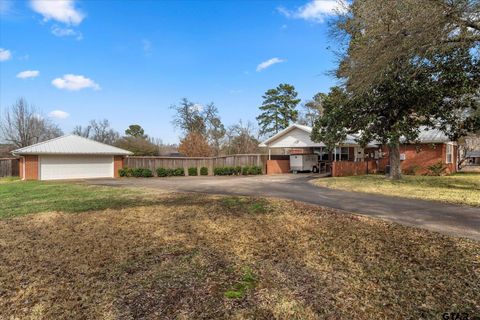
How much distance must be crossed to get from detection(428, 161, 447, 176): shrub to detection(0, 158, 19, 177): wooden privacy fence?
3199 centimetres

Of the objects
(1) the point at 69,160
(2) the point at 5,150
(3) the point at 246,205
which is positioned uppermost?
(2) the point at 5,150

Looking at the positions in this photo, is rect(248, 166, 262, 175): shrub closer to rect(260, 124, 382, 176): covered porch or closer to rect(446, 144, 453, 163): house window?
rect(260, 124, 382, 176): covered porch

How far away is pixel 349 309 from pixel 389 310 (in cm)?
37

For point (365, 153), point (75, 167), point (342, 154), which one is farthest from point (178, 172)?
point (365, 153)

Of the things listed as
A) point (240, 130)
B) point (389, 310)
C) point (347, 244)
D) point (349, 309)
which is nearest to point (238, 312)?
point (349, 309)

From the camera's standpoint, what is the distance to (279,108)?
43375mm

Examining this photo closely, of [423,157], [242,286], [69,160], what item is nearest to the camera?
[242,286]

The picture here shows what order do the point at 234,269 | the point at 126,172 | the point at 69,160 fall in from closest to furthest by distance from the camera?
the point at 234,269
the point at 69,160
the point at 126,172

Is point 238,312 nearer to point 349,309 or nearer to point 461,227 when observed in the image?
point 349,309

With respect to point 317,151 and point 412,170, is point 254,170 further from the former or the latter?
point 412,170

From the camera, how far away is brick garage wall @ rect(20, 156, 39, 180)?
21078mm

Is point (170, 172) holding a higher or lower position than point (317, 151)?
lower

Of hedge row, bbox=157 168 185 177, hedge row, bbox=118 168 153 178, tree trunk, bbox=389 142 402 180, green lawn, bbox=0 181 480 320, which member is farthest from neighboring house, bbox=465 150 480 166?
green lawn, bbox=0 181 480 320

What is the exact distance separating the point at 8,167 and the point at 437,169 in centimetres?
3268
